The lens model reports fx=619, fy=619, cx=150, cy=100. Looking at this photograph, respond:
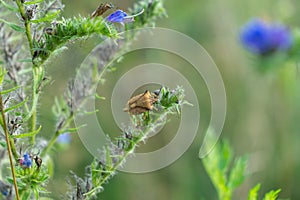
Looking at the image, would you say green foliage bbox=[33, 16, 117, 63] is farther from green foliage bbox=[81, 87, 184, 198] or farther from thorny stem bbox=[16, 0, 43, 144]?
green foliage bbox=[81, 87, 184, 198]

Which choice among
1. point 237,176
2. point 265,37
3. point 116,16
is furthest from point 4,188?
point 265,37

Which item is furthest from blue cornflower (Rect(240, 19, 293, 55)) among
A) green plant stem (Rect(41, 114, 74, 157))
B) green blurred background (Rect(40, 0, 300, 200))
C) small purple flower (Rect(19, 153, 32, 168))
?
A: small purple flower (Rect(19, 153, 32, 168))

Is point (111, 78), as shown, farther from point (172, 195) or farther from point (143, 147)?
point (172, 195)

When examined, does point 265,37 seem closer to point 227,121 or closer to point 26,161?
point 227,121

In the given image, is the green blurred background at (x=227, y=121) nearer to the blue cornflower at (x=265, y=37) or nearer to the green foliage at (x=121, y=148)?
the blue cornflower at (x=265, y=37)

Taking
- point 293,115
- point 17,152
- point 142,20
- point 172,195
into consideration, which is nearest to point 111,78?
point 172,195

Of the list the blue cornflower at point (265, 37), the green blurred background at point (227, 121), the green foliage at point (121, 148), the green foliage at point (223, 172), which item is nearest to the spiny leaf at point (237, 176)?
the green foliage at point (223, 172)
